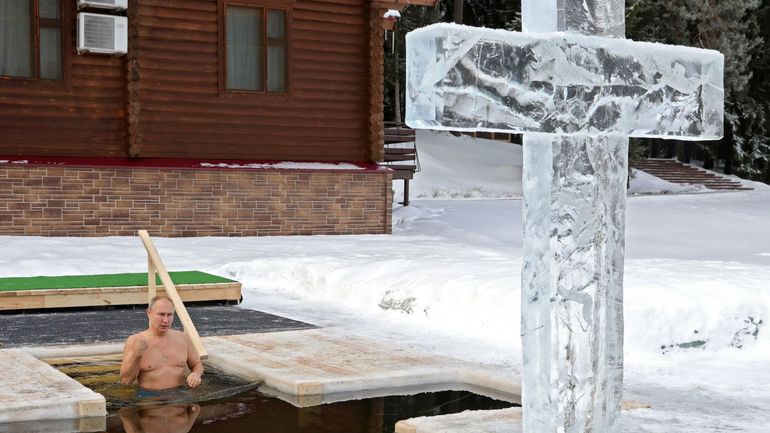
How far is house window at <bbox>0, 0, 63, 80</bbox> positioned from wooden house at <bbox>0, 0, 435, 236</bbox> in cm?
2

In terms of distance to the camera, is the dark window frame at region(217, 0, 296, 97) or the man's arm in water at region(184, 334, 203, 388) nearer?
the man's arm in water at region(184, 334, 203, 388)

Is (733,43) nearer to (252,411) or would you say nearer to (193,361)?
(193,361)

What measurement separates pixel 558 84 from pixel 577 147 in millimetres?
222

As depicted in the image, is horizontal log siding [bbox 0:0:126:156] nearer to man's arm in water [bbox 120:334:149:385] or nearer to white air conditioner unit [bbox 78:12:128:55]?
white air conditioner unit [bbox 78:12:128:55]

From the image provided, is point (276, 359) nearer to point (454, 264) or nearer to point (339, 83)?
point (454, 264)

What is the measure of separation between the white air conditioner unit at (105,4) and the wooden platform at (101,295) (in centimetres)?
689

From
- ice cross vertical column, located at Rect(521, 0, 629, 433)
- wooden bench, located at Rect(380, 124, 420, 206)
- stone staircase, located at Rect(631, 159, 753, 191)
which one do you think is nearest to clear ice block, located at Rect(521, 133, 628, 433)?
ice cross vertical column, located at Rect(521, 0, 629, 433)

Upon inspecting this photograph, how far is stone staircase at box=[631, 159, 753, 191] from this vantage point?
3666 cm

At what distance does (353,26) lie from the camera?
20.3m

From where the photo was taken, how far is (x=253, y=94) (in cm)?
1939

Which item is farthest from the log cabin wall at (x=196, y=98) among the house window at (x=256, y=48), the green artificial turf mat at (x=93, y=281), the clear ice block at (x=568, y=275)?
the clear ice block at (x=568, y=275)

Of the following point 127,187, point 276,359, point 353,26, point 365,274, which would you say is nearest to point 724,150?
point 353,26

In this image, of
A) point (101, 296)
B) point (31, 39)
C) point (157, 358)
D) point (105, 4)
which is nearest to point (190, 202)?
point (105, 4)

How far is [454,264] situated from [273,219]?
23.5ft
